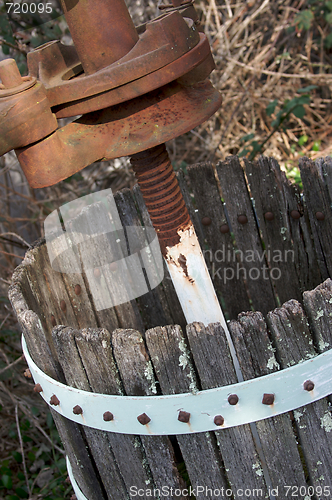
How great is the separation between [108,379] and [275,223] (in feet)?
4.20

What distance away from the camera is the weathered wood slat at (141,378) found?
1320 mm

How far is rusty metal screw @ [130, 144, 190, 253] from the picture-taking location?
1451 millimetres

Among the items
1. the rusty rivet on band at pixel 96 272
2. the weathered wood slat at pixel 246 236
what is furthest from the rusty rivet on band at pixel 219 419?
the weathered wood slat at pixel 246 236

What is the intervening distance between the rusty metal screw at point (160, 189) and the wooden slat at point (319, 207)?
818 mm

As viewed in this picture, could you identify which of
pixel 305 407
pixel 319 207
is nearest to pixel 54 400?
pixel 305 407

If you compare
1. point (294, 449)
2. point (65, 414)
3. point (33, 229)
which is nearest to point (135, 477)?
point (65, 414)

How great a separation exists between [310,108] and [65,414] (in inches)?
166

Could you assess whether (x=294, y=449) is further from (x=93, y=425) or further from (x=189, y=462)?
(x=93, y=425)

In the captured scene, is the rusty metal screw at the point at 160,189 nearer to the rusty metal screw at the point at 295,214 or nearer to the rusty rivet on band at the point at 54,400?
the rusty rivet on band at the point at 54,400

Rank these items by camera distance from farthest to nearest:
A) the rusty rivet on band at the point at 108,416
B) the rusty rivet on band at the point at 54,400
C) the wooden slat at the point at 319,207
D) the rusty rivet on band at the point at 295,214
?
1. the rusty rivet on band at the point at 295,214
2. the wooden slat at the point at 319,207
3. the rusty rivet on band at the point at 54,400
4. the rusty rivet on band at the point at 108,416

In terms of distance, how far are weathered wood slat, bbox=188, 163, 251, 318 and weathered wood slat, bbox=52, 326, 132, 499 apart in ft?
3.80

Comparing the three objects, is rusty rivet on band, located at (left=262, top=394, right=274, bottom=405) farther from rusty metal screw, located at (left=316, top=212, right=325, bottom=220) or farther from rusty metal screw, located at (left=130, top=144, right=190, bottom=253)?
rusty metal screw, located at (left=316, top=212, right=325, bottom=220)

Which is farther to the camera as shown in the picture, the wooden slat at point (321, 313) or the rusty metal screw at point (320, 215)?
the rusty metal screw at point (320, 215)

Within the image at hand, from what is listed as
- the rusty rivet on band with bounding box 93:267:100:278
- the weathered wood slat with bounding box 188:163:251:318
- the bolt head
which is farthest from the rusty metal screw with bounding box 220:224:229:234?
the bolt head
